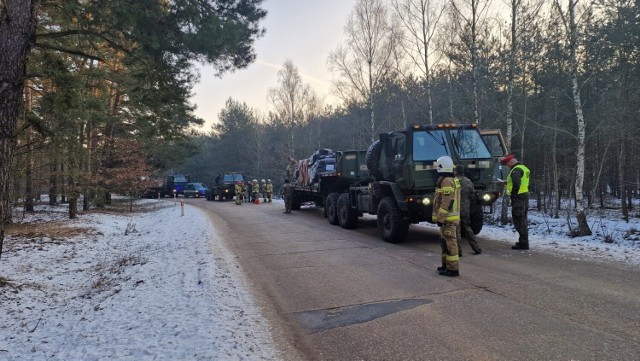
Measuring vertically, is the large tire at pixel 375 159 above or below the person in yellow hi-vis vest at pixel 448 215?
above

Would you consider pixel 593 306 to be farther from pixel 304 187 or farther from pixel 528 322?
pixel 304 187

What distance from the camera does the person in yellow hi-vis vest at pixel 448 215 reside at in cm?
647

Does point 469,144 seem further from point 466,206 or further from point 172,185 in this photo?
point 172,185

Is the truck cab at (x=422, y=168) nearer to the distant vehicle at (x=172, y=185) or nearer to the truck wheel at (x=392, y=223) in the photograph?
the truck wheel at (x=392, y=223)

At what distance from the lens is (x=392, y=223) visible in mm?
9492

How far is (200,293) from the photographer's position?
5.82m

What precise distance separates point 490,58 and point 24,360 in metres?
18.4

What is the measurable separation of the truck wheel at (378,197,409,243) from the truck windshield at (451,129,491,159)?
71.9 inches

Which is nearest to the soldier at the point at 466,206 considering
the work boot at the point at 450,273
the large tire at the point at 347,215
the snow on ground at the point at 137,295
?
the snow on ground at the point at 137,295

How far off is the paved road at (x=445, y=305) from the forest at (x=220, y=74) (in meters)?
4.32

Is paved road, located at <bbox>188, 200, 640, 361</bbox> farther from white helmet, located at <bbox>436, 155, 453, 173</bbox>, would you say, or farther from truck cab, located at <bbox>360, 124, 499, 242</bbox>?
white helmet, located at <bbox>436, 155, 453, 173</bbox>

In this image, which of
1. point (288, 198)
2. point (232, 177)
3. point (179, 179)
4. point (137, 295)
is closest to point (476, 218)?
point (137, 295)

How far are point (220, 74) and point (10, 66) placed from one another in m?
4.71

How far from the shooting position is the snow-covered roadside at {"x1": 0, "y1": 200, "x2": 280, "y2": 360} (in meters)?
3.97
